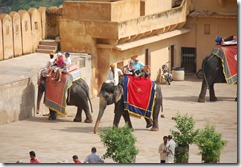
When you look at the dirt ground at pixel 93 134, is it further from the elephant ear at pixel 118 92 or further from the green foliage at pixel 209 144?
the elephant ear at pixel 118 92

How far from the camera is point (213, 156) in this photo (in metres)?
24.0

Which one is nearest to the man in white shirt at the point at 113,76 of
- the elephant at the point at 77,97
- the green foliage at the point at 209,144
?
the elephant at the point at 77,97

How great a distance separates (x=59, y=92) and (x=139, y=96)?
2.29m

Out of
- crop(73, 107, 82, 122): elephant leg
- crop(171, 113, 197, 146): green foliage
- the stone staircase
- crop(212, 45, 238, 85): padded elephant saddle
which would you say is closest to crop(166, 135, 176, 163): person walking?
crop(171, 113, 197, 146): green foliage

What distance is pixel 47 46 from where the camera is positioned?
35281mm

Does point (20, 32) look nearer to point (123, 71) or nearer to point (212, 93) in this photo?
point (212, 93)

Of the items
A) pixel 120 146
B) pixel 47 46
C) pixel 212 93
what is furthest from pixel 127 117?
pixel 47 46

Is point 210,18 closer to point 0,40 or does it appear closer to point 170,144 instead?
point 0,40

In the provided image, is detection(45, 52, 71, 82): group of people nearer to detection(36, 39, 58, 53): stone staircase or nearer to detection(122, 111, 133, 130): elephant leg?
detection(122, 111, 133, 130): elephant leg

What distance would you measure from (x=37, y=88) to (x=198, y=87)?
843 cm

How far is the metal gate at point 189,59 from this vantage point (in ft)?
133

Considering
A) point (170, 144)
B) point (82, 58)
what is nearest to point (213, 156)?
point (170, 144)

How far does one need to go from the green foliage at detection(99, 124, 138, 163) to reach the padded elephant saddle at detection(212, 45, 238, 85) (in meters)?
11.6

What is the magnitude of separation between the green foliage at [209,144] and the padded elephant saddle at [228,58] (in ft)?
34.4
